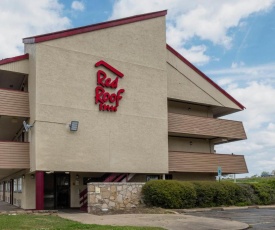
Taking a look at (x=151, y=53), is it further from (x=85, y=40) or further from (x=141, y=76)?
(x=85, y=40)

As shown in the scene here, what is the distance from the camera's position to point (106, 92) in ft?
81.7

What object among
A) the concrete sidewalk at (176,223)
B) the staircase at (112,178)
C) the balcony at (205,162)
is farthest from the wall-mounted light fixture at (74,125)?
the balcony at (205,162)

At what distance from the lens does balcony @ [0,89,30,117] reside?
75.2ft

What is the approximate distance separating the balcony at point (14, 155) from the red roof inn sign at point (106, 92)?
4893 millimetres

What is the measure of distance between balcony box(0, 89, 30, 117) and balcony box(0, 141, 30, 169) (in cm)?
169

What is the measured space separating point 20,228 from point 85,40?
1361 cm

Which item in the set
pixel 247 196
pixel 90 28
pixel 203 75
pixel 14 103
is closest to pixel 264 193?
pixel 247 196

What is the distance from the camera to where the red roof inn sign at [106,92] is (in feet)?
80.6

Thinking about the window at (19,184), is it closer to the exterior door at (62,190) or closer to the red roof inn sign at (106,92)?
the exterior door at (62,190)

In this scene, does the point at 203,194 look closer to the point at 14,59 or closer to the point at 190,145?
the point at 190,145

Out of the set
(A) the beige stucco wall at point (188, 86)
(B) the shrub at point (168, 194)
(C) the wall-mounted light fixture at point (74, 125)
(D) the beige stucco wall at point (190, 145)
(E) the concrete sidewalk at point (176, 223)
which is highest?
(A) the beige stucco wall at point (188, 86)

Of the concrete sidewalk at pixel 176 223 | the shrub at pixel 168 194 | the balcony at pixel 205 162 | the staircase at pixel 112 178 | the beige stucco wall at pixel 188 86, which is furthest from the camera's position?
the beige stucco wall at pixel 188 86

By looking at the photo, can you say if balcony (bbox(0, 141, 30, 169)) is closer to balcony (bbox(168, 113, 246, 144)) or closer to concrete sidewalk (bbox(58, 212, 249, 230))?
concrete sidewalk (bbox(58, 212, 249, 230))

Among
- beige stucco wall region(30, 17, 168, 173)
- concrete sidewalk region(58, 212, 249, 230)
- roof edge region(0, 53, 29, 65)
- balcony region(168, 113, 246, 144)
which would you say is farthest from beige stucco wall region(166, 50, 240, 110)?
concrete sidewalk region(58, 212, 249, 230)
